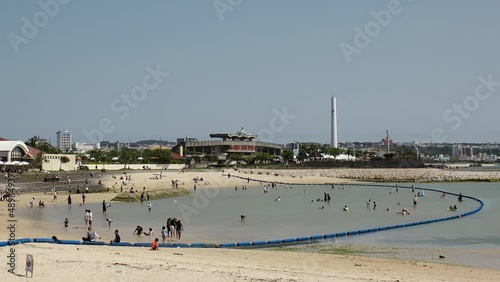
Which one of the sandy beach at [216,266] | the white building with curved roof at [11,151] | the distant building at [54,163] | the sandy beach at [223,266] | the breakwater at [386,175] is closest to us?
the sandy beach at [216,266]

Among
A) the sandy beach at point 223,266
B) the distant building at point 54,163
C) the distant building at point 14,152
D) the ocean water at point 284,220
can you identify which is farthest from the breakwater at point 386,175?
the sandy beach at point 223,266

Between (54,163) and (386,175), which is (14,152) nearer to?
(54,163)

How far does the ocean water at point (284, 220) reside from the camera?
26.5 meters

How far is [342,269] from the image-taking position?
61.0 ft

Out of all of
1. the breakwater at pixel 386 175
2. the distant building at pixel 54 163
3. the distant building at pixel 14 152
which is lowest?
the breakwater at pixel 386 175

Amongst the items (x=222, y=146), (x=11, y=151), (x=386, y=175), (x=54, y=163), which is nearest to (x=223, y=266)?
(x=54, y=163)

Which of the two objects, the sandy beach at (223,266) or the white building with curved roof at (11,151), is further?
the white building with curved roof at (11,151)

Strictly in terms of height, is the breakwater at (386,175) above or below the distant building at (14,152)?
below

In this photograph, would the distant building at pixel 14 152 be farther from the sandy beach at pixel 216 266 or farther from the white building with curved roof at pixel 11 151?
the sandy beach at pixel 216 266

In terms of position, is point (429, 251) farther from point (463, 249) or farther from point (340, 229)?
point (340, 229)

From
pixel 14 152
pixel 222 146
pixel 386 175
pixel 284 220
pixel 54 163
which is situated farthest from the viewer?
pixel 222 146

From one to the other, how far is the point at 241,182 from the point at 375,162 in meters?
53.5

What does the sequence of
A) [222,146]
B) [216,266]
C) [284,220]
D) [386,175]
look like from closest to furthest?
1. [216,266]
2. [284,220]
3. [386,175]
4. [222,146]

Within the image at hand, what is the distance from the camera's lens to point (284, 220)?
34375 mm
